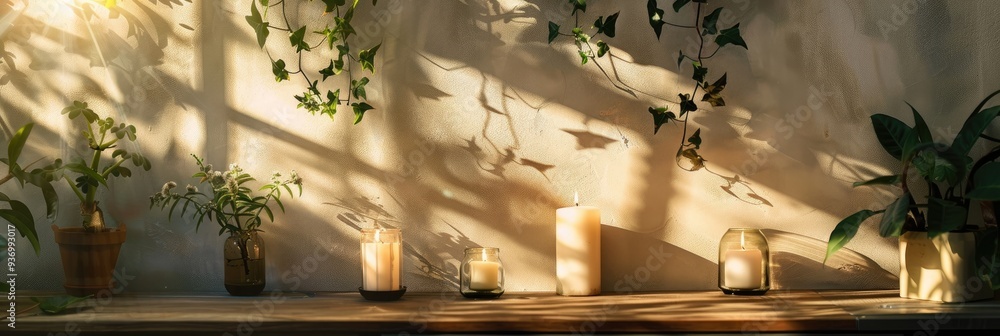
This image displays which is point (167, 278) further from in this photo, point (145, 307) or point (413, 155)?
point (413, 155)

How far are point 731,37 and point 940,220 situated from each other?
456 millimetres

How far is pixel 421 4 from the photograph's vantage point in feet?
5.51

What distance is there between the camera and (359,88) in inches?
64.5

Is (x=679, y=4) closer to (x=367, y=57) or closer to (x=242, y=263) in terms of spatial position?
(x=367, y=57)

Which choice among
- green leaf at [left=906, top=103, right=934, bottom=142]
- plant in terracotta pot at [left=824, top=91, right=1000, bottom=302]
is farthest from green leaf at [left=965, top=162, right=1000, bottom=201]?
green leaf at [left=906, top=103, right=934, bottom=142]

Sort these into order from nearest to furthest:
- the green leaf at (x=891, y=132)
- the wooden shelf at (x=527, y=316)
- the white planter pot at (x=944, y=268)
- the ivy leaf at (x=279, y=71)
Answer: the wooden shelf at (x=527, y=316) < the white planter pot at (x=944, y=268) < the green leaf at (x=891, y=132) < the ivy leaf at (x=279, y=71)

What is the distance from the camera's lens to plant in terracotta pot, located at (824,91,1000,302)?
1.41 m

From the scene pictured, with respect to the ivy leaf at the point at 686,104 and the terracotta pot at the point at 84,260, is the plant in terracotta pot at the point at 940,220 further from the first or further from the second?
the terracotta pot at the point at 84,260

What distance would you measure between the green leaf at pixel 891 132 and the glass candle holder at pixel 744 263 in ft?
0.88

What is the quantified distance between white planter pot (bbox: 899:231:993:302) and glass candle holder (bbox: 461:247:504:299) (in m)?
0.70

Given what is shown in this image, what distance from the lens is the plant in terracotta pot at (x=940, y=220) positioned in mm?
1405

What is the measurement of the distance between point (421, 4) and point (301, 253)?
0.53m

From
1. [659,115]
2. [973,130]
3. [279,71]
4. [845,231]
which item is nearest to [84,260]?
[279,71]

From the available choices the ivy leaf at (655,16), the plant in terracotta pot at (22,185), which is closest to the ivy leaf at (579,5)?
the ivy leaf at (655,16)
